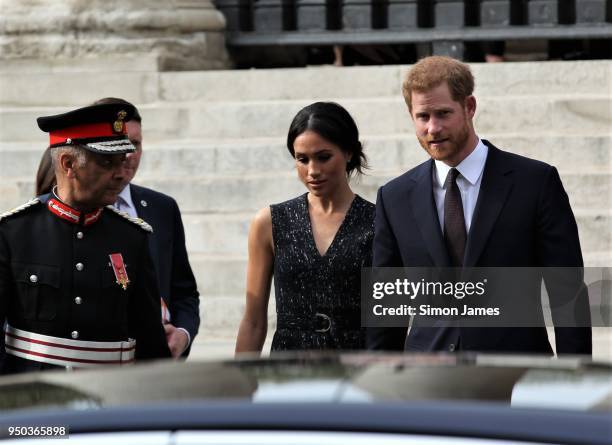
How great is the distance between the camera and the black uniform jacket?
3996 millimetres

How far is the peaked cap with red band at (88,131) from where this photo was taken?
13.6 feet

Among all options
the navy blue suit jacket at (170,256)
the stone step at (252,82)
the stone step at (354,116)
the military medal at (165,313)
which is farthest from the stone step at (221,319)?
the military medal at (165,313)

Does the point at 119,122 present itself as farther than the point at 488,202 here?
Yes

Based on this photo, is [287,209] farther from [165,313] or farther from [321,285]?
[165,313]

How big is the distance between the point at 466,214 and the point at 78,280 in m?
1.18

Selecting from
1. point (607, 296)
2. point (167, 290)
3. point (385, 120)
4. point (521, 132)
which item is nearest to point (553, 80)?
point (521, 132)

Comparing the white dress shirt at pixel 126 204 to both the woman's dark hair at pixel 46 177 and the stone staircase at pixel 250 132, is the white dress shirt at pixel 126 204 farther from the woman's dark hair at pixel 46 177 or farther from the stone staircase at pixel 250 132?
the stone staircase at pixel 250 132

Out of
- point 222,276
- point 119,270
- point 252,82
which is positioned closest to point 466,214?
point 119,270

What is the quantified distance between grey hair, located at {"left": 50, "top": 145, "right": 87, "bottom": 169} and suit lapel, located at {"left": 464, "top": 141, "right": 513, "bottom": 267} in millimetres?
1191

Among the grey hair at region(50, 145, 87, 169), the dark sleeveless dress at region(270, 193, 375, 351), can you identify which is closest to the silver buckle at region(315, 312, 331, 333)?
the dark sleeveless dress at region(270, 193, 375, 351)

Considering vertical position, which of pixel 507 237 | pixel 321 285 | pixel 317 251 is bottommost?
pixel 321 285

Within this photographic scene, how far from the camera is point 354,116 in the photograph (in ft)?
29.0

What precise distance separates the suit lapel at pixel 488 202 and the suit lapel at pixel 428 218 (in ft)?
0.26

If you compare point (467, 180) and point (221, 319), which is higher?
point (467, 180)
